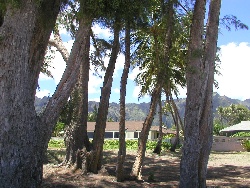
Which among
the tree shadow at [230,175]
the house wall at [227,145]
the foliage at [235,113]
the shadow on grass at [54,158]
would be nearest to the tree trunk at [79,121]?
the shadow on grass at [54,158]

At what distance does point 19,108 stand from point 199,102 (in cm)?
Result: 524

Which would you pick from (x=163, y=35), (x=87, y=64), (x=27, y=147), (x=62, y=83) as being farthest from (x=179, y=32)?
(x=27, y=147)

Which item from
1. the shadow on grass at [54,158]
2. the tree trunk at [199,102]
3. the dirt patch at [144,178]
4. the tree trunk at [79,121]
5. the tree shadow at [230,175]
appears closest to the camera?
the tree trunk at [199,102]

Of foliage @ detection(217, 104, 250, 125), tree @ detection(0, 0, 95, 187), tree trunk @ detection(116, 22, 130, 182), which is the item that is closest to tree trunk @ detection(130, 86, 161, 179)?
tree trunk @ detection(116, 22, 130, 182)

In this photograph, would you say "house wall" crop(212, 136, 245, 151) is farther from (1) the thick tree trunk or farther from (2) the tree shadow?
(1) the thick tree trunk

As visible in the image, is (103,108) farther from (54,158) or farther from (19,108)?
(54,158)

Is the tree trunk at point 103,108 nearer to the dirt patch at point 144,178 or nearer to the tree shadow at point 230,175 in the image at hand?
the dirt patch at point 144,178

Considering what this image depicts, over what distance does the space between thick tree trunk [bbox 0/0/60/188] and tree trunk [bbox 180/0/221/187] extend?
429cm

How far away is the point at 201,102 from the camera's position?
1132cm

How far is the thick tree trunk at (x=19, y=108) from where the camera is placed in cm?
873

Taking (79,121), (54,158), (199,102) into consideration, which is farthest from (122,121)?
(54,158)

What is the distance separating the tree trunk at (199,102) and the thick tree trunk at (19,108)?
14.1 feet

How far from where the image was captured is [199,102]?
11258mm

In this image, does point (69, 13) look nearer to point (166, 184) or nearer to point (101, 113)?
point (101, 113)
